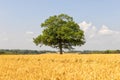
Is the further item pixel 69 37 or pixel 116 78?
pixel 69 37

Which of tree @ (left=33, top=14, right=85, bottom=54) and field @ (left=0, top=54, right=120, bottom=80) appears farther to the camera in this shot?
tree @ (left=33, top=14, right=85, bottom=54)

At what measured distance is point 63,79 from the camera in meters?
6.61

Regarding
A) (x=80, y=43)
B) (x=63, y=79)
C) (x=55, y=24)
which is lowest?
(x=63, y=79)

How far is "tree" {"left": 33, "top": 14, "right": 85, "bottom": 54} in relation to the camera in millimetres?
52156

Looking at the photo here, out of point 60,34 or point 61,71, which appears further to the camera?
point 60,34

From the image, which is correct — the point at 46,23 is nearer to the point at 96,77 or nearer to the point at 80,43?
the point at 80,43

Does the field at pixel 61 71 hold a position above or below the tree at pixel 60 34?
below

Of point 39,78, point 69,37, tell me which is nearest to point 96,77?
point 39,78

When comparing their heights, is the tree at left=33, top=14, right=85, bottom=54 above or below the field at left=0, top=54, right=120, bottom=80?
above

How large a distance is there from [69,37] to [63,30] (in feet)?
5.05

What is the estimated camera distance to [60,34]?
5250cm

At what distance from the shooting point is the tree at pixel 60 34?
2053 inches

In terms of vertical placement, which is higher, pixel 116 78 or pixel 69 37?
pixel 69 37

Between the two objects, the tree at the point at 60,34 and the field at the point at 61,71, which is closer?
the field at the point at 61,71
